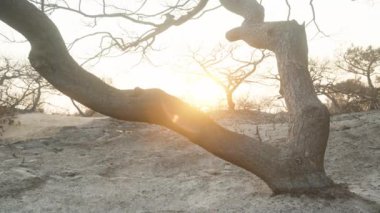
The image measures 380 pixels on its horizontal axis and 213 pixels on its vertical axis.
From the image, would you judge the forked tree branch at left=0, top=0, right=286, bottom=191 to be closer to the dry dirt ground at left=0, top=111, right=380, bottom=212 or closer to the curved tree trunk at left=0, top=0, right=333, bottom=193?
the curved tree trunk at left=0, top=0, right=333, bottom=193

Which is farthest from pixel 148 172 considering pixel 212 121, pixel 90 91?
pixel 90 91

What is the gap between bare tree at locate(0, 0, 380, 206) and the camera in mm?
3658

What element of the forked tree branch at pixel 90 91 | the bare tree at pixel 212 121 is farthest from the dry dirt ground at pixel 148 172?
the forked tree branch at pixel 90 91

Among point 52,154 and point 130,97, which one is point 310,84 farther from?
point 52,154

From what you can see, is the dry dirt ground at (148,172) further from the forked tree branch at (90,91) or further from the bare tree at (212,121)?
the forked tree branch at (90,91)

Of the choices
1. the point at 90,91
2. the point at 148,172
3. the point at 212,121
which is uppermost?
the point at 90,91

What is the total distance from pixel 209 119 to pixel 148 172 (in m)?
1.79

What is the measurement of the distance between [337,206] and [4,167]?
4.26m

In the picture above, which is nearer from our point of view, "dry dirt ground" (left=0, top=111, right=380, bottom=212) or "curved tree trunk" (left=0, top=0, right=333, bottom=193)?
"curved tree trunk" (left=0, top=0, right=333, bottom=193)

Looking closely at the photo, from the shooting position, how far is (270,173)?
393cm

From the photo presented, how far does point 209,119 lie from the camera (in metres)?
3.95

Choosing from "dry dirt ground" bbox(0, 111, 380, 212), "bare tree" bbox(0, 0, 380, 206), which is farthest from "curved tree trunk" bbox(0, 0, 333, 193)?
"dry dirt ground" bbox(0, 111, 380, 212)

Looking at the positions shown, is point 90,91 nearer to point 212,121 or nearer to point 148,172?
point 212,121

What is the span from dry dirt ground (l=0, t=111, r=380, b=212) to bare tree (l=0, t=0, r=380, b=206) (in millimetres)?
303
